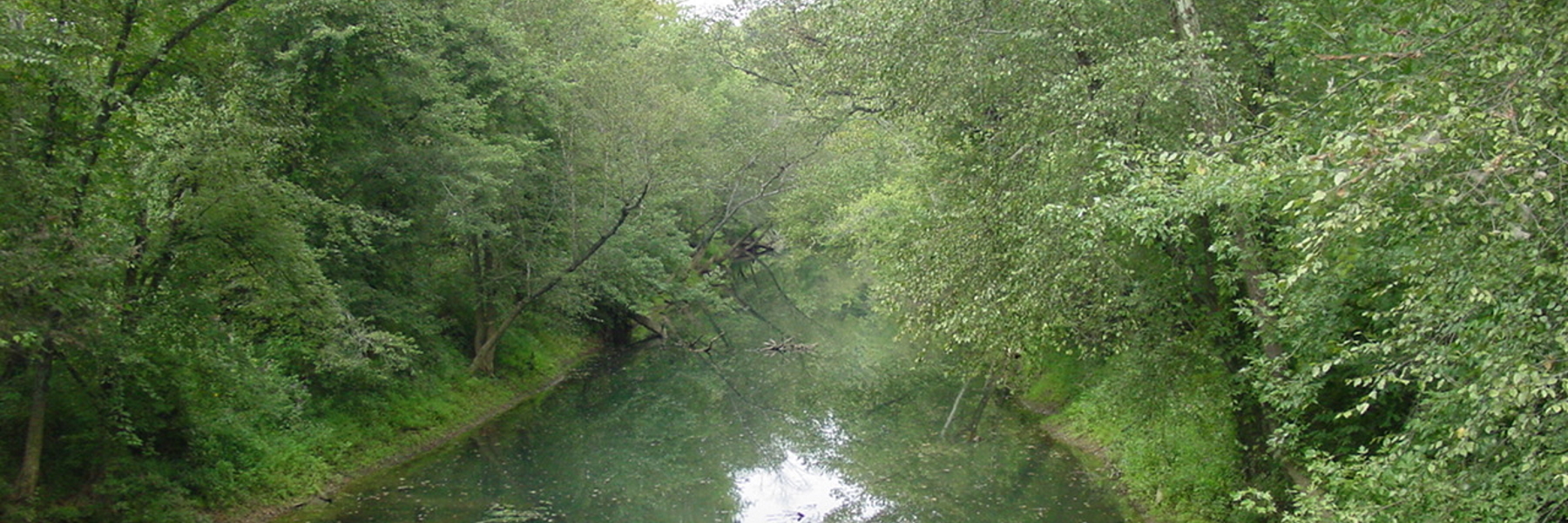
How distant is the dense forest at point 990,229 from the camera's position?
5645 millimetres

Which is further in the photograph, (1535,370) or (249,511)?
(249,511)

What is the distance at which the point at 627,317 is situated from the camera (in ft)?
104

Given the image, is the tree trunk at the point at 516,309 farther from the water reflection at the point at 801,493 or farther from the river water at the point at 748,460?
the water reflection at the point at 801,493

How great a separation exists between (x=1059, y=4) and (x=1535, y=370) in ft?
21.0

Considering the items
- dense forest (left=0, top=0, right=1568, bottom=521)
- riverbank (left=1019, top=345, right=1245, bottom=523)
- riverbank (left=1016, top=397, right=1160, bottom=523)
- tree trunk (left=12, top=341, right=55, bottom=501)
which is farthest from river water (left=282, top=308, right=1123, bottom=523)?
tree trunk (left=12, top=341, right=55, bottom=501)

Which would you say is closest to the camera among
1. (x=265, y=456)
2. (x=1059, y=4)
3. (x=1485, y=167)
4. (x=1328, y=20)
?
(x=1485, y=167)

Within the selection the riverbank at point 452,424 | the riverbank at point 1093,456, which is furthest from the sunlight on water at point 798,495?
the riverbank at point 452,424

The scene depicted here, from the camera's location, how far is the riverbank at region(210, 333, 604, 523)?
14.3m

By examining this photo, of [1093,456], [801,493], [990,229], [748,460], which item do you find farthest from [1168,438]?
[748,460]

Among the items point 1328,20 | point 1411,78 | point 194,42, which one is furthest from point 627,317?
point 1411,78

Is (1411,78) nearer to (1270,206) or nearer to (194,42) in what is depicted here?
(1270,206)

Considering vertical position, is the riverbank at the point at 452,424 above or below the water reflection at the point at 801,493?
above

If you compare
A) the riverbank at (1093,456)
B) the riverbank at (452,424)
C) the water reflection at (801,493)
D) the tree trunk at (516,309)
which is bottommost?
the riverbank at (1093,456)

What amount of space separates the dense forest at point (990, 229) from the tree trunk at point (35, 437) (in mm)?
47
